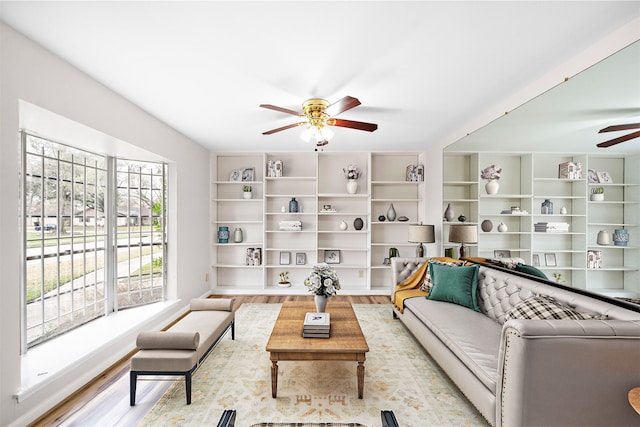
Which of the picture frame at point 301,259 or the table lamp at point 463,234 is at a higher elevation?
the table lamp at point 463,234

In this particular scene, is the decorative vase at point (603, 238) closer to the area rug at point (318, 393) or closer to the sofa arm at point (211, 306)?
the area rug at point (318, 393)

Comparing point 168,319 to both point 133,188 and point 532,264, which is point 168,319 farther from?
point 532,264

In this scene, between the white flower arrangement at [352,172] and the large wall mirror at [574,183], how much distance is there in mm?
2262

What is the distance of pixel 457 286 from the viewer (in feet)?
9.62

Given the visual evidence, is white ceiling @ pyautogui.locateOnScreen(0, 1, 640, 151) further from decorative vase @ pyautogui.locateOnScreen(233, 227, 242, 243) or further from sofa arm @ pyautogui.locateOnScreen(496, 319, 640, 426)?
decorative vase @ pyautogui.locateOnScreen(233, 227, 242, 243)

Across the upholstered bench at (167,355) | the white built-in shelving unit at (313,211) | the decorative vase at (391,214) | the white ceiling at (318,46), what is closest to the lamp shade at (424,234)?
the decorative vase at (391,214)

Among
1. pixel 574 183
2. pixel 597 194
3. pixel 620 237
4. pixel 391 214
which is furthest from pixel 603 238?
pixel 391 214

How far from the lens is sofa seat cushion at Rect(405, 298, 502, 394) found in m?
1.80

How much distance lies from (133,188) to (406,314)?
3.69 m

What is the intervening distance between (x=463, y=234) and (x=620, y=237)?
5.46ft

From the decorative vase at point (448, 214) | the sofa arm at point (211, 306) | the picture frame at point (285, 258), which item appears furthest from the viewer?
the picture frame at point (285, 258)

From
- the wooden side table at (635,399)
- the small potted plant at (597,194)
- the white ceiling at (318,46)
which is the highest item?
the white ceiling at (318,46)

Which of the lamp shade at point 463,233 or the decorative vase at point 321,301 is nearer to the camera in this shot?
the decorative vase at point 321,301

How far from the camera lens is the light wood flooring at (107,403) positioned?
1872 millimetres
